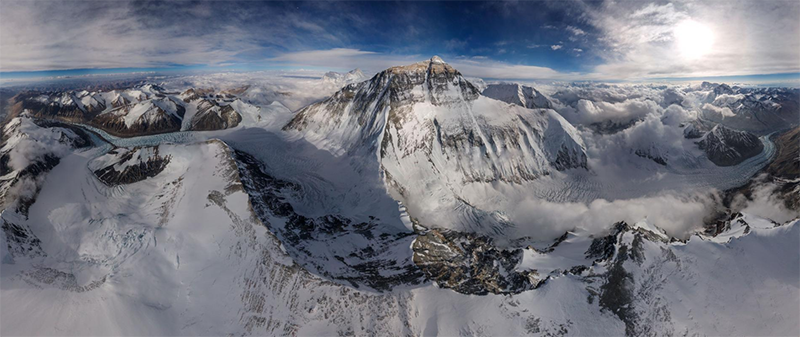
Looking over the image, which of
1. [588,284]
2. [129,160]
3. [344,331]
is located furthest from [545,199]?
[129,160]

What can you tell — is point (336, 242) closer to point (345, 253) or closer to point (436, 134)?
point (345, 253)

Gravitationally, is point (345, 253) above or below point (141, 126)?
below

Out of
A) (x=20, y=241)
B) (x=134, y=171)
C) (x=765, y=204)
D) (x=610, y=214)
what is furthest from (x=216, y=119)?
(x=765, y=204)

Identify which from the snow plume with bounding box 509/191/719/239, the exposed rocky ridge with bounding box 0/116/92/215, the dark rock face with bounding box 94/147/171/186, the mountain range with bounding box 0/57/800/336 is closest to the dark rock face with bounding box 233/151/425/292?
the mountain range with bounding box 0/57/800/336

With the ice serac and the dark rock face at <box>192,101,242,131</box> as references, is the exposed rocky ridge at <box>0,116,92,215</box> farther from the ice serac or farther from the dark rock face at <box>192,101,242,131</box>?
the ice serac

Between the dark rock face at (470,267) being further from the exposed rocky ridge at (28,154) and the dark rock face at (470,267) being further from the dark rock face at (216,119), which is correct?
the dark rock face at (216,119)

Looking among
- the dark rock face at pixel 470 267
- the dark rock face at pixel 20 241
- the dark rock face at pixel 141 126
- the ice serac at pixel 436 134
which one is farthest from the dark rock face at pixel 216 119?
the dark rock face at pixel 470 267
